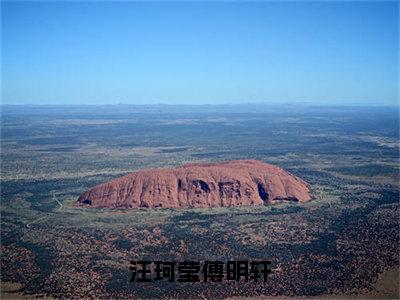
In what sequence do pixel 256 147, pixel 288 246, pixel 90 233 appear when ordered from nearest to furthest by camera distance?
pixel 288 246
pixel 90 233
pixel 256 147

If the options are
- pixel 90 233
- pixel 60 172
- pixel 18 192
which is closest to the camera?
pixel 90 233

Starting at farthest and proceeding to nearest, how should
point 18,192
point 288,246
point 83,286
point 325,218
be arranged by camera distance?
point 18,192
point 325,218
point 288,246
point 83,286

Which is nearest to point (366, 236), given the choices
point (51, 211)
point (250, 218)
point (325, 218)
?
point (325, 218)

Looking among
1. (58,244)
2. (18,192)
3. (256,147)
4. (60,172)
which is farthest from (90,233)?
(256,147)

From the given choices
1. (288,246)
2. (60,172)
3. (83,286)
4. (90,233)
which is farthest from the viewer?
(60,172)

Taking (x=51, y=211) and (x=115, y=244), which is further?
(x=51, y=211)

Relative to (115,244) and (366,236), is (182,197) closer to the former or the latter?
(115,244)

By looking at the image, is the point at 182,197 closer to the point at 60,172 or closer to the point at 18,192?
the point at 18,192
